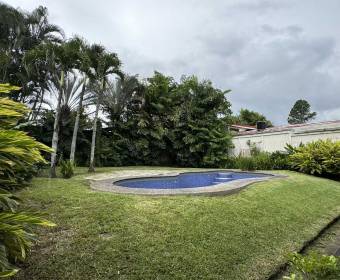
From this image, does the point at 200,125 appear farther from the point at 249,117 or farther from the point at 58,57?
the point at 249,117

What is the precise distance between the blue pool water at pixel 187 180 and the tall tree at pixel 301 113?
3820 cm

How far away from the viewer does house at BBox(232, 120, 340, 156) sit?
647 inches

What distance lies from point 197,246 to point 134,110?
15.4 m

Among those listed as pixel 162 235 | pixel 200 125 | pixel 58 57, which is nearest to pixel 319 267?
pixel 162 235

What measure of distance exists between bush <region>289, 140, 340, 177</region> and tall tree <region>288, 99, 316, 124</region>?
36.3 meters

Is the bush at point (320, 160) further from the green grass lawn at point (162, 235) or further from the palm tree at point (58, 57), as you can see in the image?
the palm tree at point (58, 57)

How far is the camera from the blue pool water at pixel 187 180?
34.6 feet

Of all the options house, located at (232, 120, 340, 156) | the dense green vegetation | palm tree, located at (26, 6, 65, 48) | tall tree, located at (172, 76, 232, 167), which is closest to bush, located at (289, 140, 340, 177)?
house, located at (232, 120, 340, 156)

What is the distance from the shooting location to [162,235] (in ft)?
14.7

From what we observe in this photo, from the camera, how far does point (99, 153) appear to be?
17.1 metres

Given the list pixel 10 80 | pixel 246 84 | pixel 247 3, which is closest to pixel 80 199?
pixel 247 3

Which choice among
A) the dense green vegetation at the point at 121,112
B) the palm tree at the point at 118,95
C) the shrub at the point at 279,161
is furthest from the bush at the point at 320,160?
the palm tree at the point at 118,95

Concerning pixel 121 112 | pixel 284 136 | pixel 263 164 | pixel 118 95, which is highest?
pixel 118 95

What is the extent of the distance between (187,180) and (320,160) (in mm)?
5869
